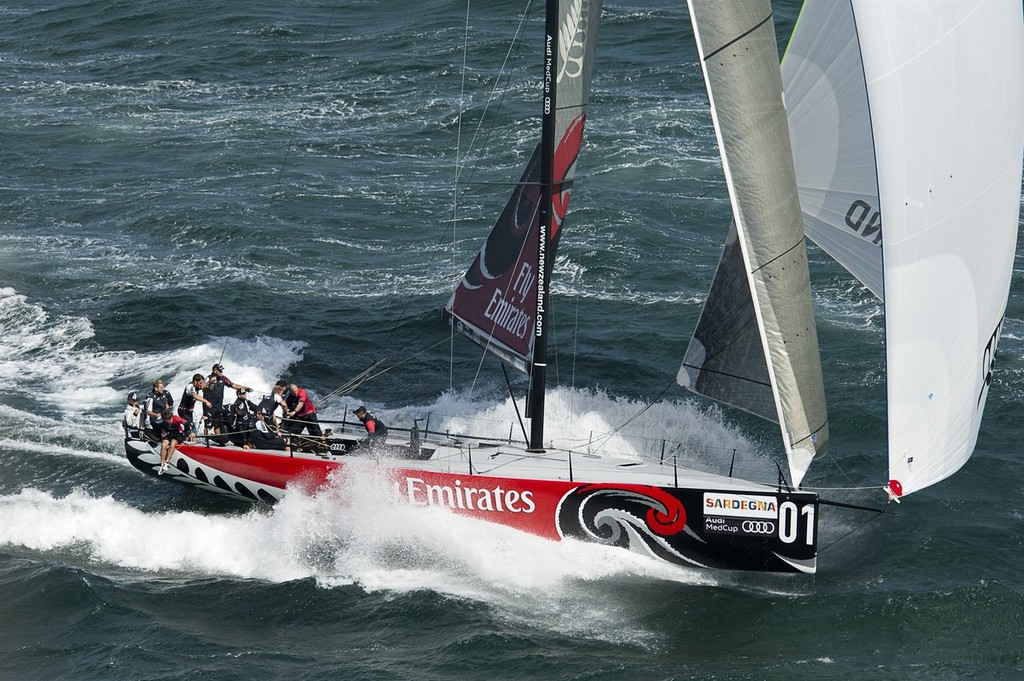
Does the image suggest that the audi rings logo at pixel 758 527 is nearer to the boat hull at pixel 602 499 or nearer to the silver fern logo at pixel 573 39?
the boat hull at pixel 602 499

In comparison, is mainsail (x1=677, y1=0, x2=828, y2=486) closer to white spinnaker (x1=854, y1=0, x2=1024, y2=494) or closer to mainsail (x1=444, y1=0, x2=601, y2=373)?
white spinnaker (x1=854, y1=0, x2=1024, y2=494)

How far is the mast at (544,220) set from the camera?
693 inches

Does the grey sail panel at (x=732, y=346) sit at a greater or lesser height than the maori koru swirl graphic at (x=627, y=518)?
greater

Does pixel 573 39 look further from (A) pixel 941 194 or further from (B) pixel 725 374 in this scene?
(A) pixel 941 194

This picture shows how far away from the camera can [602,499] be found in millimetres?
18281

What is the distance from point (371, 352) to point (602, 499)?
937 centimetres

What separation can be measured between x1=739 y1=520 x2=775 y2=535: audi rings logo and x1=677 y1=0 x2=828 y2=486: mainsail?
0.78 meters

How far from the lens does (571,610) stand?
17625mm

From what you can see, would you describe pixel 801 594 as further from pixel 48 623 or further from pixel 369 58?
pixel 369 58

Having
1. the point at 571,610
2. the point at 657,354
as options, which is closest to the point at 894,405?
the point at 571,610

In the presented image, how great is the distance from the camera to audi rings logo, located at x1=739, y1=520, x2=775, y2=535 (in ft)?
58.1

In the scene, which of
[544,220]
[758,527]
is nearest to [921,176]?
[758,527]

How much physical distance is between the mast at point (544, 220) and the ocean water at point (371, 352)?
1.97 metres

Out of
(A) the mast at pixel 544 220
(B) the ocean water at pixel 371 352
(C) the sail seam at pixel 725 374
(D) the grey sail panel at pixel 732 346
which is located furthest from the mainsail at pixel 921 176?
(A) the mast at pixel 544 220
